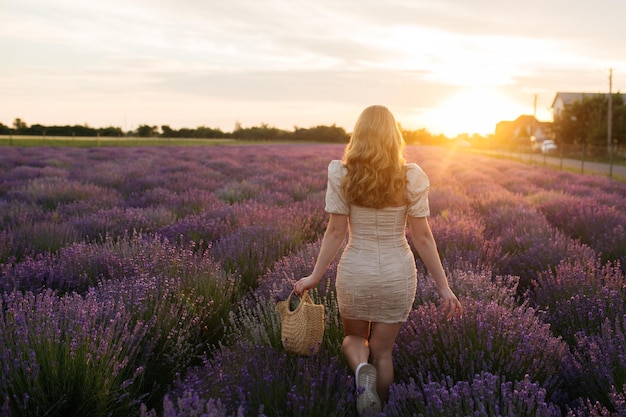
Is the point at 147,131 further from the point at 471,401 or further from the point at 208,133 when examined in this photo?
the point at 471,401

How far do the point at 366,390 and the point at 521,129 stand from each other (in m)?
108

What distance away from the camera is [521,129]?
102m

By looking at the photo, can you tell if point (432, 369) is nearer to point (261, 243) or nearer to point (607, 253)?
point (261, 243)

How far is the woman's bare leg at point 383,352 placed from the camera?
2.69 m

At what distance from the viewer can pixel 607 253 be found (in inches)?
210

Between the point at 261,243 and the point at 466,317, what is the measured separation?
2479 mm

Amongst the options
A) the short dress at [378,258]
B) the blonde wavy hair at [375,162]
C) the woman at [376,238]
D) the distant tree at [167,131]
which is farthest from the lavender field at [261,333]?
the distant tree at [167,131]

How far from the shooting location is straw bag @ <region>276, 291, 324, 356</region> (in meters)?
2.62

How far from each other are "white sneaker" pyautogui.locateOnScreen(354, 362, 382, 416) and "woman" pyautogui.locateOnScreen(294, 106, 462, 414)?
0.11 m

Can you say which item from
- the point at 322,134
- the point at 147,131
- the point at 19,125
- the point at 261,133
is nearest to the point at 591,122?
the point at 322,134

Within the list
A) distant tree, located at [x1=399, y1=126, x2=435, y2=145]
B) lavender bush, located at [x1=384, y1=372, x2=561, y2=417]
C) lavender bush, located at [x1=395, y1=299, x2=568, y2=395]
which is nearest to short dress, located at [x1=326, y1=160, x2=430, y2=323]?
lavender bush, located at [x1=395, y1=299, x2=568, y2=395]

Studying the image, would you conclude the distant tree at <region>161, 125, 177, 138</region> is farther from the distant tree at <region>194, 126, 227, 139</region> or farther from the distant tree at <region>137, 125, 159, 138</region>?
the distant tree at <region>194, 126, 227, 139</region>

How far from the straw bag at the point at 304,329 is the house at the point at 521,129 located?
306ft

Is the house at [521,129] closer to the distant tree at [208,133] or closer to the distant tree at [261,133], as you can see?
the distant tree at [261,133]
